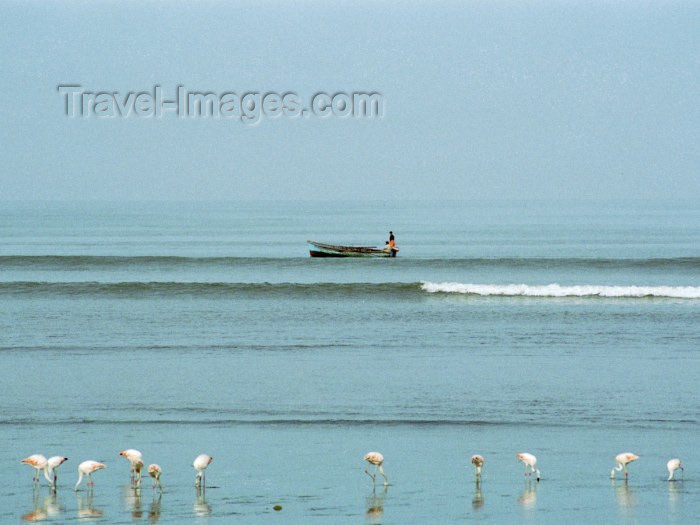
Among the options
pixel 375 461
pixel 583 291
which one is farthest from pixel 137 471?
pixel 583 291

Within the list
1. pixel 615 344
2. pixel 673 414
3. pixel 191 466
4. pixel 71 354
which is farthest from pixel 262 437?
pixel 615 344

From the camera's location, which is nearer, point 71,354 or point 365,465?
point 365,465

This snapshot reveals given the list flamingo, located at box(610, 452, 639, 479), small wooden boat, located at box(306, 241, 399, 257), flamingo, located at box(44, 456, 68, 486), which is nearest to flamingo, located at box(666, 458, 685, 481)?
flamingo, located at box(610, 452, 639, 479)

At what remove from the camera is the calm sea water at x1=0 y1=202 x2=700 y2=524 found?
11.4 m

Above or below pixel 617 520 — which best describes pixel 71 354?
above

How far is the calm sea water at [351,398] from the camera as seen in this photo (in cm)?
1136

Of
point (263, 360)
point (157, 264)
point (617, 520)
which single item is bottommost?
point (617, 520)

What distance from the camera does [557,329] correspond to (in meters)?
26.1

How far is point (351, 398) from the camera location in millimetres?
16812

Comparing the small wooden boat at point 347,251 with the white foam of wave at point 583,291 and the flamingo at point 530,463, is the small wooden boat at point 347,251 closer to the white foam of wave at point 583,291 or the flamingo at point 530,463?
the white foam of wave at point 583,291

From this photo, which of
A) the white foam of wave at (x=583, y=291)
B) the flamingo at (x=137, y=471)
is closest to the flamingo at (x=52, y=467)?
the flamingo at (x=137, y=471)

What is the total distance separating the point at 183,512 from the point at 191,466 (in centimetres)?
178

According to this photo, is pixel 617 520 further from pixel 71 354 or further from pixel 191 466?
→ pixel 71 354

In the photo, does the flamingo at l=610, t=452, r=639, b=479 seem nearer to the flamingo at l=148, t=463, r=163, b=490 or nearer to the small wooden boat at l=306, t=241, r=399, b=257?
the flamingo at l=148, t=463, r=163, b=490
